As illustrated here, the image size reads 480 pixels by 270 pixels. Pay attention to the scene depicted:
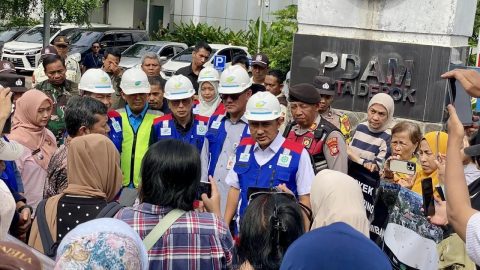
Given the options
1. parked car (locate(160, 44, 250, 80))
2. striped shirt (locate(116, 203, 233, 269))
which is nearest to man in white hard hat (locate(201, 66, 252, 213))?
striped shirt (locate(116, 203, 233, 269))

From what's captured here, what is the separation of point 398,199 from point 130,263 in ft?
9.38

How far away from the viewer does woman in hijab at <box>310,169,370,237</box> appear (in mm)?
4055

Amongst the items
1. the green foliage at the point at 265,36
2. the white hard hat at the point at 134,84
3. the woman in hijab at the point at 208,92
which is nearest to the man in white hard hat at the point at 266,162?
the white hard hat at the point at 134,84

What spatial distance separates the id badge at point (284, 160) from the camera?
17.8 feet

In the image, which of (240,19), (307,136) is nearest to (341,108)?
(307,136)

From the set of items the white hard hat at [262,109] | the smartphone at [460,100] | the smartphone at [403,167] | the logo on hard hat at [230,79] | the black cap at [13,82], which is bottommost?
the smartphone at [403,167]

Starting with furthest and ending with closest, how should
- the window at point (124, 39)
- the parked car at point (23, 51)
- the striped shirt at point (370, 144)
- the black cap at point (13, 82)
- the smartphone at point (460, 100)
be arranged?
the window at point (124, 39)
the parked car at point (23, 51)
the black cap at point (13, 82)
the striped shirt at point (370, 144)
the smartphone at point (460, 100)

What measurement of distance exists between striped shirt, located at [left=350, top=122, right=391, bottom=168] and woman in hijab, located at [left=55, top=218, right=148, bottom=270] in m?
4.80

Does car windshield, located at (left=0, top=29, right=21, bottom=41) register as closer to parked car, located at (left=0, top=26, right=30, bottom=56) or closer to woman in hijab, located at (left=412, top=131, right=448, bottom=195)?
parked car, located at (left=0, top=26, right=30, bottom=56)

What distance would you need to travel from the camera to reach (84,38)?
25.4 metres

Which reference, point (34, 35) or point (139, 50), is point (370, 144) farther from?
point (34, 35)

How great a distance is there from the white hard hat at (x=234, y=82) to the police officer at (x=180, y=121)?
17.2 inches

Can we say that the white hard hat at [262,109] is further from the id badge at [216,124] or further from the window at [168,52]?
the window at [168,52]

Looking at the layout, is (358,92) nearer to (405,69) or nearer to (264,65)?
(405,69)
